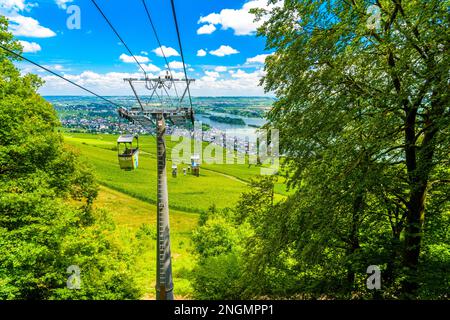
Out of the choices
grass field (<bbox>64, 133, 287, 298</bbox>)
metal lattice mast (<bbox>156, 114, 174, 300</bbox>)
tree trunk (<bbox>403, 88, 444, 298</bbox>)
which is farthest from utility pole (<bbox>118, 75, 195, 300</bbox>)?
grass field (<bbox>64, 133, 287, 298</bbox>)

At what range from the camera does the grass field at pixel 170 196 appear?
28.6 meters

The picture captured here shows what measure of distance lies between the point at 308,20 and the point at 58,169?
16541 mm

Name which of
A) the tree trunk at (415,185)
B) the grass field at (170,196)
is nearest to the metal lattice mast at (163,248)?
the tree trunk at (415,185)

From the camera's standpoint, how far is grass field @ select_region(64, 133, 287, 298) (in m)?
28.6

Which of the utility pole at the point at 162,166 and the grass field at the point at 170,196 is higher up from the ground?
the utility pole at the point at 162,166

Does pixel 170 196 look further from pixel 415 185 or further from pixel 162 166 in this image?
pixel 415 185

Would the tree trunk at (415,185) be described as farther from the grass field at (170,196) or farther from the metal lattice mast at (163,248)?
the grass field at (170,196)

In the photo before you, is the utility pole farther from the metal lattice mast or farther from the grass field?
the grass field

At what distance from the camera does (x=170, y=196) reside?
6384 centimetres

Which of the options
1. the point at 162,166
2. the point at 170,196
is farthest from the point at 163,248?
the point at 170,196

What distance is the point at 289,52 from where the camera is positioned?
905 centimetres

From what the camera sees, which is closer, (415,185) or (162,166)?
(415,185)

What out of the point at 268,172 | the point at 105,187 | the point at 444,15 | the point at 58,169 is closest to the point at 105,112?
the point at 105,187
